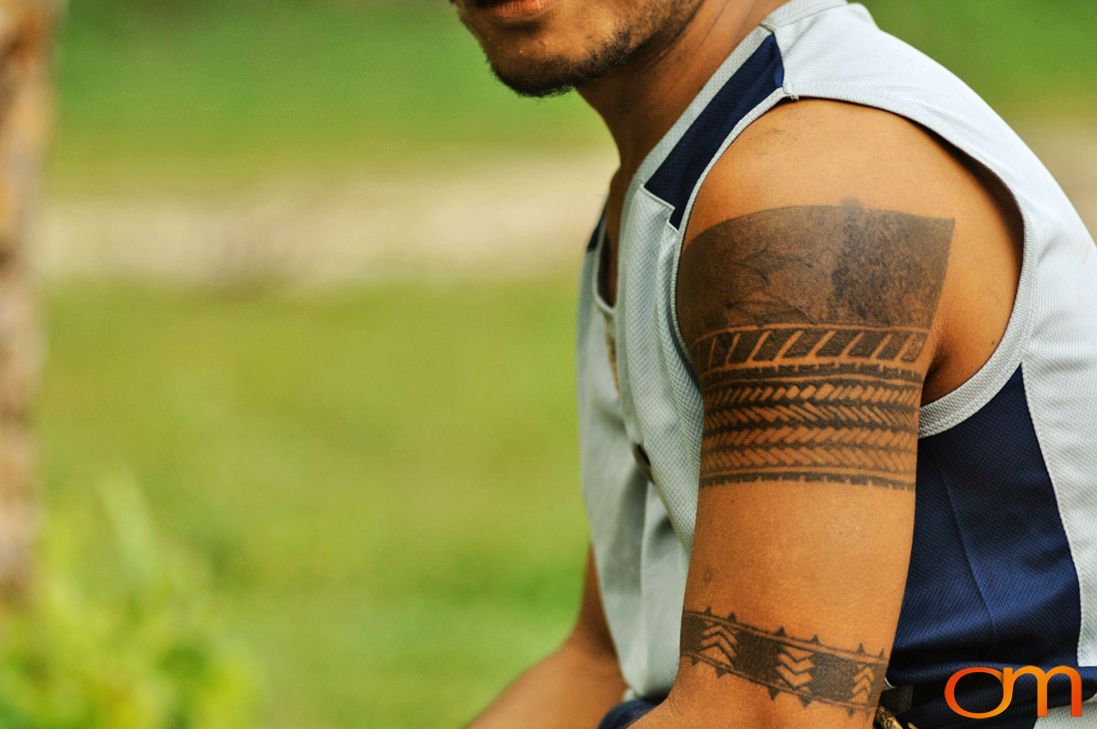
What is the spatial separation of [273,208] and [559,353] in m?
3.18

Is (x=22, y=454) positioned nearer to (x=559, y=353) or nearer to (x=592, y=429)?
(x=592, y=429)

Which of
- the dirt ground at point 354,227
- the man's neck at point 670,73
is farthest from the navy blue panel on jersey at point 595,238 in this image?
the dirt ground at point 354,227

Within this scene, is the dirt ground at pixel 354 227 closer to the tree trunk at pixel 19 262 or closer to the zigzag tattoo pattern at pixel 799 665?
the tree trunk at pixel 19 262

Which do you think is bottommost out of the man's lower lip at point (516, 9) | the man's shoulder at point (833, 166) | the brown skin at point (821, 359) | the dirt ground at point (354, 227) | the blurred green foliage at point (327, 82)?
the blurred green foliage at point (327, 82)

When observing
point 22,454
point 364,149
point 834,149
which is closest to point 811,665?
point 834,149

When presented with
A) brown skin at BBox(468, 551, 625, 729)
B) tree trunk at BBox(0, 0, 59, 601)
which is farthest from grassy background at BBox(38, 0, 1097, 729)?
brown skin at BBox(468, 551, 625, 729)

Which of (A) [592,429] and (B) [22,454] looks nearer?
(A) [592,429]

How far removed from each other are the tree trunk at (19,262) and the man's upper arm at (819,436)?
9.04 ft

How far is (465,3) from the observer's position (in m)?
2.09

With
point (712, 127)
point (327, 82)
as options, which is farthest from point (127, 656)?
point (327, 82)

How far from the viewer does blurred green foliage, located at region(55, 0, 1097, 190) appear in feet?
38.3

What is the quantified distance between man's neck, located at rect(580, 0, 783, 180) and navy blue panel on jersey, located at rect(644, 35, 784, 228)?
12 centimetres

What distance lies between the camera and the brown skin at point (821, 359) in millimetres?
1590

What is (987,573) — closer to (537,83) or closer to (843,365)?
(843,365)
